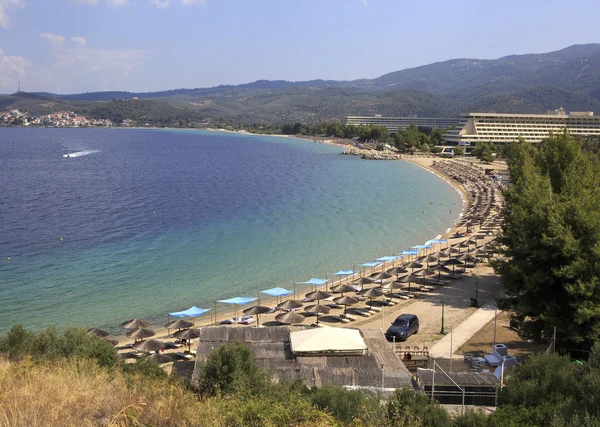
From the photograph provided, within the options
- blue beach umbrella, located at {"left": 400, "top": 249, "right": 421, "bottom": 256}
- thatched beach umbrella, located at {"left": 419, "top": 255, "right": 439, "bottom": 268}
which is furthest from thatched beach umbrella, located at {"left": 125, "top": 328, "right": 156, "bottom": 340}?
blue beach umbrella, located at {"left": 400, "top": 249, "right": 421, "bottom": 256}

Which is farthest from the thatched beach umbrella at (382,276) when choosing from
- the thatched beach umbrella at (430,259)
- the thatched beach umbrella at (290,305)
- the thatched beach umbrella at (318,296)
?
the thatched beach umbrella at (290,305)

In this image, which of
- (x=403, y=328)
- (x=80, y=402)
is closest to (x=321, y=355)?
(x=403, y=328)

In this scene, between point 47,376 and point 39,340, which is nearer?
point 47,376

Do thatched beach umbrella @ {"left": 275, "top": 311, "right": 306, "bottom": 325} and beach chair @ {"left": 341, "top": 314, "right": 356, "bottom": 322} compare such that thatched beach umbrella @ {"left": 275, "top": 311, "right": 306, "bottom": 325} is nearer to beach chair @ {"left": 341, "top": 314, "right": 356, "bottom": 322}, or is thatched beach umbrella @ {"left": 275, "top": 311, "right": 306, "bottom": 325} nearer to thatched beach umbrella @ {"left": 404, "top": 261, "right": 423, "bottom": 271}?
beach chair @ {"left": 341, "top": 314, "right": 356, "bottom": 322}

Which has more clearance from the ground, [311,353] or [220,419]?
[220,419]

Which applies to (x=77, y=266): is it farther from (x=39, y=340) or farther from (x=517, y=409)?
(x=517, y=409)

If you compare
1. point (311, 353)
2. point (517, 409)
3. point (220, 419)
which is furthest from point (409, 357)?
point (220, 419)
